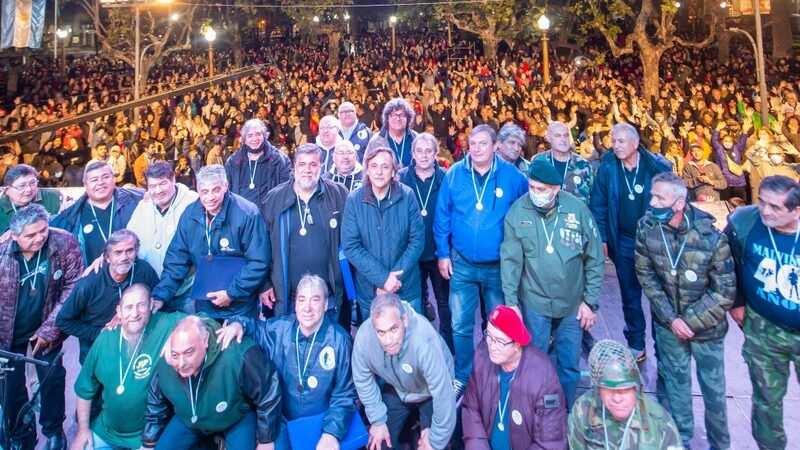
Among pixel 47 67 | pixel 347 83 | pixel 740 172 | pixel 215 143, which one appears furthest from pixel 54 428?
pixel 47 67

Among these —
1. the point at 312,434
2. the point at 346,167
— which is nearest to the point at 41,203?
the point at 346,167

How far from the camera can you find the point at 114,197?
4301mm

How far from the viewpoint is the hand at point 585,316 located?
3553 millimetres

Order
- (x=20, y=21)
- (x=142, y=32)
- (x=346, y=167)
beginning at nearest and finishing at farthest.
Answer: (x=346, y=167)
(x=20, y=21)
(x=142, y=32)

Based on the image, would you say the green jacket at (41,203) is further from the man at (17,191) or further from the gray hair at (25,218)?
the gray hair at (25,218)

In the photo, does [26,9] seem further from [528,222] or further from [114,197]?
[528,222]

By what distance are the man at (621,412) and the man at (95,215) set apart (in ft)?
12.3

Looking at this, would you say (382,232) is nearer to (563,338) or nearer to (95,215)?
(563,338)

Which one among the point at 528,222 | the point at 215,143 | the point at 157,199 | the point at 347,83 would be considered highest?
the point at 347,83

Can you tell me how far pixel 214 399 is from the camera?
9.99 feet

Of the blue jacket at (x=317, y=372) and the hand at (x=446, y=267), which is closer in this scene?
the blue jacket at (x=317, y=372)

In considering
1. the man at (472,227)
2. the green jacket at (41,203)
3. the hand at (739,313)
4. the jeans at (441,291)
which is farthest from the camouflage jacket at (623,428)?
the green jacket at (41,203)

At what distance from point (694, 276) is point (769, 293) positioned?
39cm

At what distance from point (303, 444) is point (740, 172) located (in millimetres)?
8724
